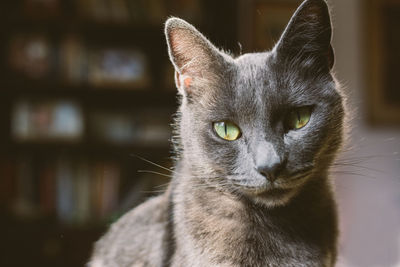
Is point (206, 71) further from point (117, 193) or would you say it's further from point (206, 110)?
point (117, 193)

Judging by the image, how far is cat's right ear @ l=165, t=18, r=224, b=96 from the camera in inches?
28.1

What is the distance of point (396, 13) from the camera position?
2.53m

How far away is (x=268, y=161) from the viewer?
637 millimetres

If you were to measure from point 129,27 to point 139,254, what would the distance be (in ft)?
5.60

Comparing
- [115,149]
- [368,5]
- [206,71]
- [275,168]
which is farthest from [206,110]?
[368,5]

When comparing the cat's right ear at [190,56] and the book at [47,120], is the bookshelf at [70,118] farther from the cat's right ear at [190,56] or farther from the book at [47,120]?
the cat's right ear at [190,56]

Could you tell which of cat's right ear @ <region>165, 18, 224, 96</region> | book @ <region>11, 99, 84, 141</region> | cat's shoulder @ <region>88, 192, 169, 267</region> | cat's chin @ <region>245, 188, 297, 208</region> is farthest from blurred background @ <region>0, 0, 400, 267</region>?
cat's chin @ <region>245, 188, 297, 208</region>

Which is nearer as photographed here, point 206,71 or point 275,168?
point 275,168

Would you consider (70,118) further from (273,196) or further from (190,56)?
(273,196)

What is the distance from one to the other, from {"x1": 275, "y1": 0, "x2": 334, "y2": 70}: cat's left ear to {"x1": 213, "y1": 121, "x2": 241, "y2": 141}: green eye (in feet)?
0.44

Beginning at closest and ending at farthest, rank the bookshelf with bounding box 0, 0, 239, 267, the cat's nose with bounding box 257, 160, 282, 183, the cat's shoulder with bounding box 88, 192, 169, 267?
the cat's nose with bounding box 257, 160, 282, 183, the cat's shoulder with bounding box 88, 192, 169, 267, the bookshelf with bounding box 0, 0, 239, 267

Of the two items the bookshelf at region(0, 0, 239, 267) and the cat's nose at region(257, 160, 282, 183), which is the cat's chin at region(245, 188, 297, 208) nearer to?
the cat's nose at region(257, 160, 282, 183)

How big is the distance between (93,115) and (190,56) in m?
1.68

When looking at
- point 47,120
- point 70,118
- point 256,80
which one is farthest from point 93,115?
point 256,80
